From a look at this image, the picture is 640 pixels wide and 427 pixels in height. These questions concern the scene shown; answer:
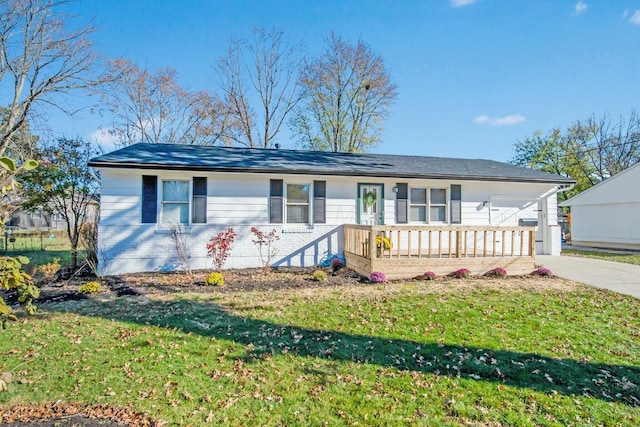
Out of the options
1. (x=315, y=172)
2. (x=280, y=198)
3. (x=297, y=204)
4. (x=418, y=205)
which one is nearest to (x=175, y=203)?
(x=280, y=198)

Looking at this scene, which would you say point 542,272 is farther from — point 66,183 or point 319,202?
point 66,183

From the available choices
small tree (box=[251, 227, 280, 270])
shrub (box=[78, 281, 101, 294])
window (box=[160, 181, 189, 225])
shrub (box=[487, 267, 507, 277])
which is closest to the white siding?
shrub (box=[487, 267, 507, 277])

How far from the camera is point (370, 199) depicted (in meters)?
11.1

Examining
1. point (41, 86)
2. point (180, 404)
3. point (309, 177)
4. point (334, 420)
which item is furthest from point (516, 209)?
point (41, 86)

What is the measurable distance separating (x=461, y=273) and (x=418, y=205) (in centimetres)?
329

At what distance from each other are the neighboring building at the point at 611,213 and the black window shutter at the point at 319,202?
16.2m

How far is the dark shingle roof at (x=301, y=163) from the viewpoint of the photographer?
9430 millimetres

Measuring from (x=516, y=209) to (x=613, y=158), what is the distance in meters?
25.8

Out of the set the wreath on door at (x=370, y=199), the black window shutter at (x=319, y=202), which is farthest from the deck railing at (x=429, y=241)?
the wreath on door at (x=370, y=199)

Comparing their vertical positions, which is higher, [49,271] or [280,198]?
[280,198]

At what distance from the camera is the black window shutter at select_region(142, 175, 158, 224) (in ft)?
30.7

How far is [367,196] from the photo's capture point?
11.1 m

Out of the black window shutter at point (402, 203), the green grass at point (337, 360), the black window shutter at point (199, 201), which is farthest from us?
the black window shutter at point (402, 203)

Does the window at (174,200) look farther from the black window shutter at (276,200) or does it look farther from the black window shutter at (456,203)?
the black window shutter at (456,203)
